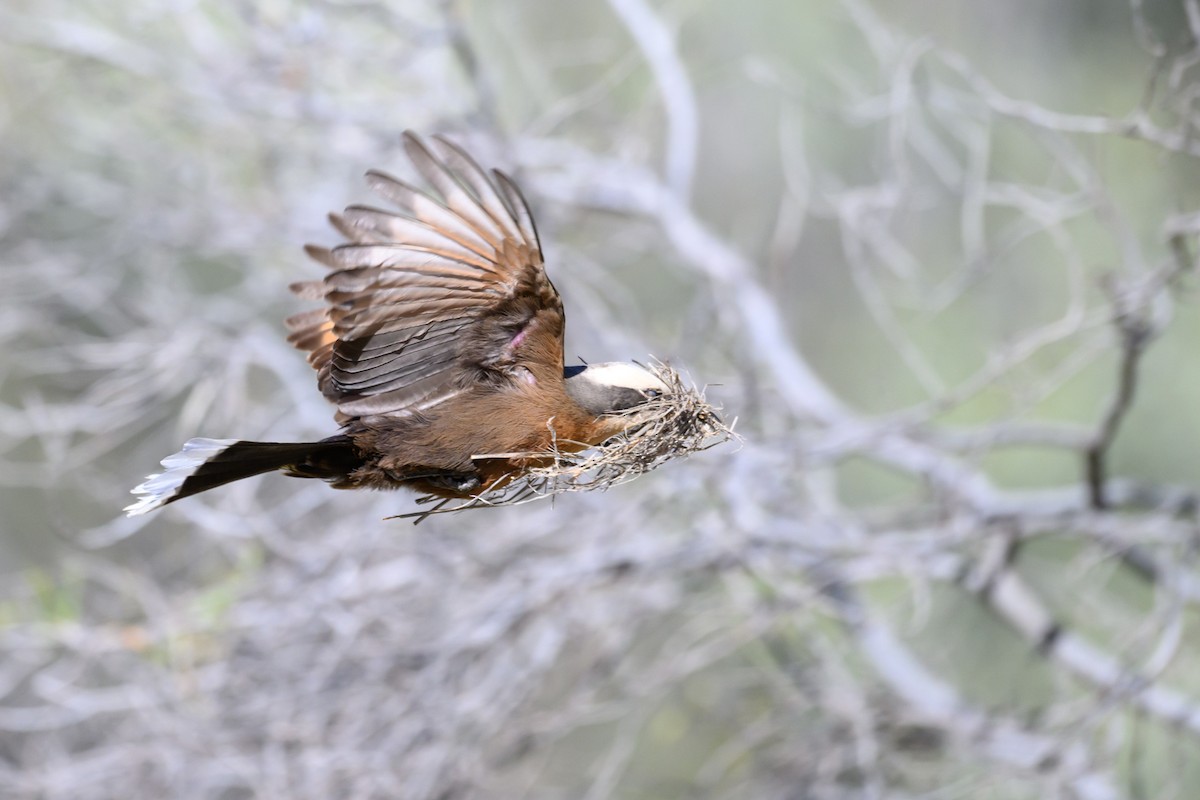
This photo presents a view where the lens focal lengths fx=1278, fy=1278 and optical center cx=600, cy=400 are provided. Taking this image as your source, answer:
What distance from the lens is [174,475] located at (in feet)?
7.21

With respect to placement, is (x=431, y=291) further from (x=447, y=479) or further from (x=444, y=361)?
(x=447, y=479)

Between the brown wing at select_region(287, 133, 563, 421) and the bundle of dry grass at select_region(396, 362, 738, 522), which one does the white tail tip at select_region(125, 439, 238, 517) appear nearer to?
the brown wing at select_region(287, 133, 563, 421)

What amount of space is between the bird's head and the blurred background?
148cm

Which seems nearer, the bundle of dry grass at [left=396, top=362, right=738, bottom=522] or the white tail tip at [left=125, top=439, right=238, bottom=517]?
the bundle of dry grass at [left=396, top=362, right=738, bottom=522]

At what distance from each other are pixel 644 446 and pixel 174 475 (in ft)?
2.69

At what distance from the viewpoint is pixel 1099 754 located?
3855mm

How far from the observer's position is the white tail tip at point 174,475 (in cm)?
214

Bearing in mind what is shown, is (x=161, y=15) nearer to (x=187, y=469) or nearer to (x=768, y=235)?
(x=187, y=469)

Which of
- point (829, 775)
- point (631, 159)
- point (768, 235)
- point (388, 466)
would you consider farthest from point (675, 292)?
point (388, 466)

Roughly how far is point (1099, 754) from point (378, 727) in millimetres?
2218

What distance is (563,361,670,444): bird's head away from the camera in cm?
207

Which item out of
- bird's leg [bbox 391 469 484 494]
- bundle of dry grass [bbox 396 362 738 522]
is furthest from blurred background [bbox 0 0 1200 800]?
bird's leg [bbox 391 469 484 494]

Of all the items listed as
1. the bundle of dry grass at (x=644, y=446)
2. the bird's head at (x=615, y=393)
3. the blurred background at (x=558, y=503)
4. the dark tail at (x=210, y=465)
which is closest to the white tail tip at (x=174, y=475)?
the dark tail at (x=210, y=465)

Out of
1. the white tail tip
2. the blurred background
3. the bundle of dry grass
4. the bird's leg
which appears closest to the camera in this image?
the bundle of dry grass
